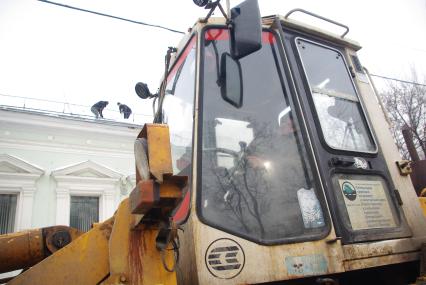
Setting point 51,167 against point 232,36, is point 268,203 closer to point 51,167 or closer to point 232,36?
point 232,36

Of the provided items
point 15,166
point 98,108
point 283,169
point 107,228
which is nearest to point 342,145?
point 283,169

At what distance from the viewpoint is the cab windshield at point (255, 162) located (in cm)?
187

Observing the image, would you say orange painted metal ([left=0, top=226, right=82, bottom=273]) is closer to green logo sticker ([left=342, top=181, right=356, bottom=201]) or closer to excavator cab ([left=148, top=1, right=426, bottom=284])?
excavator cab ([left=148, top=1, right=426, bottom=284])

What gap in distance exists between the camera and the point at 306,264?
1822 millimetres

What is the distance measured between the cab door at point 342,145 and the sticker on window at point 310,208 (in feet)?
0.30

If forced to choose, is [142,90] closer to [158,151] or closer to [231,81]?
[231,81]

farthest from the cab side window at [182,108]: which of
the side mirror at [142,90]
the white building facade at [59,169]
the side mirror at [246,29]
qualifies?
the white building facade at [59,169]

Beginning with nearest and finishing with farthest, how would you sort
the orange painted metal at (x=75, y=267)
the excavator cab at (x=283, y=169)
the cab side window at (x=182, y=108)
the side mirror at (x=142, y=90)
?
1. the orange painted metal at (x=75, y=267)
2. the excavator cab at (x=283, y=169)
3. the cab side window at (x=182, y=108)
4. the side mirror at (x=142, y=90)

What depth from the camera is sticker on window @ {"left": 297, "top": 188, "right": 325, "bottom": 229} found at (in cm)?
200

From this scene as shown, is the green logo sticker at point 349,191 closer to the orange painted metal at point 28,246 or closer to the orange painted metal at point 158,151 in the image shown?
the orange painted metal at point 158,151

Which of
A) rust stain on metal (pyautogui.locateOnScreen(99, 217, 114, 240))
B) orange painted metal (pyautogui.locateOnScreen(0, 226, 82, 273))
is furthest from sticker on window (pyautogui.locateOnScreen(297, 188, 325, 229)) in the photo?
orange painted metal (pyautogui.locateOnScreen(0, 226, 82, 273))

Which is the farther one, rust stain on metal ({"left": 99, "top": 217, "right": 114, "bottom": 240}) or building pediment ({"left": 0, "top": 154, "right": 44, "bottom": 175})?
building pediment ({"left": 0, "top": 154, "right": 44, "bottom": 175})

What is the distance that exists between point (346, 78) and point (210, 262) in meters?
2.06

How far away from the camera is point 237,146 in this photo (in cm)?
211
